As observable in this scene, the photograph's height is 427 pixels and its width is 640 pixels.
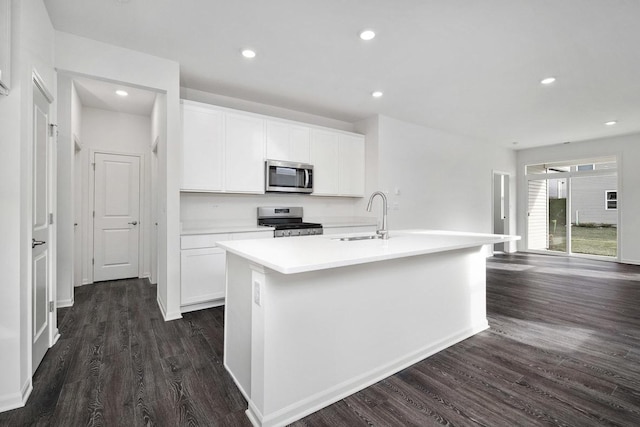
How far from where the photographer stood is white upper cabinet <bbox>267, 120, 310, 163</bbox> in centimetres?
414

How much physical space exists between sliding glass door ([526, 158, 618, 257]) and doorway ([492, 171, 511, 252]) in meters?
0.60

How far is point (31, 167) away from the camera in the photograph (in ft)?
6.57

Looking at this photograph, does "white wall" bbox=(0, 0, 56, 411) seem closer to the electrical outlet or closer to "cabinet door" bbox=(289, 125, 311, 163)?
the electrical outlet

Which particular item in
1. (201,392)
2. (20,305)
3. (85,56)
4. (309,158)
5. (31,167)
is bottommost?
(201,392)

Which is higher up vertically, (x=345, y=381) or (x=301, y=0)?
(x=301, y=0)

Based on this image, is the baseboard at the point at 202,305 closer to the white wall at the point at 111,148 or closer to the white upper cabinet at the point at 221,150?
the white upper cabinet at the point at 221,150

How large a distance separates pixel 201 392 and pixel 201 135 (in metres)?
2.66

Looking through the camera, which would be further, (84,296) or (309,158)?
(309,158)

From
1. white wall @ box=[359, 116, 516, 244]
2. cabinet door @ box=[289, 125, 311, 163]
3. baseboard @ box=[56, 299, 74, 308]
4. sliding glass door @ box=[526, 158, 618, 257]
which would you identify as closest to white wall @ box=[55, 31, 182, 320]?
baseboard @ box=[56, 299, 74, 308]

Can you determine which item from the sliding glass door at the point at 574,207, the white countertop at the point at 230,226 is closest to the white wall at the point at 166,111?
the white countertop at the point at 230,226

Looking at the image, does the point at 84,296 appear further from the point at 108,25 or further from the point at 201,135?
the point at 108,25

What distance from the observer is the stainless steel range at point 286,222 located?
4.08m

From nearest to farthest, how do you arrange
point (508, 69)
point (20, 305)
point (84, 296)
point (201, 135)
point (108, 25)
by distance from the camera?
1. point (20, 305)
2. point (108, 25)
3. point (508, 69)
4. point (201, 135)
5. point (84, 296)

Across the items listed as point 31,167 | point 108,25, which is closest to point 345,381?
point 31,167
